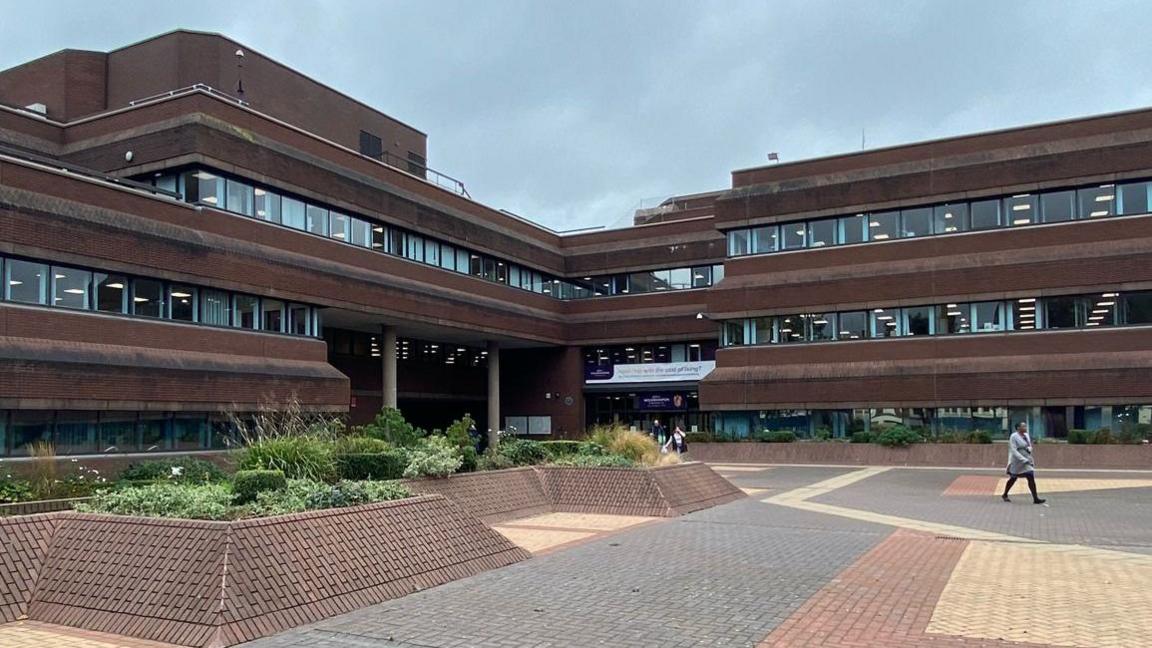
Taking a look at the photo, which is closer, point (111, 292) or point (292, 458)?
point (292, 458)

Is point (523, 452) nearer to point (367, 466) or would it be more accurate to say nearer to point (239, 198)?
point (367, 466)

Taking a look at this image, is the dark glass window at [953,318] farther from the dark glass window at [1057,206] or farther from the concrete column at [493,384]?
the concrete column at [493,384]

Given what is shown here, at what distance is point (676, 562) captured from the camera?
10.8 m

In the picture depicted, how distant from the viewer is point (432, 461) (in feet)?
47.0

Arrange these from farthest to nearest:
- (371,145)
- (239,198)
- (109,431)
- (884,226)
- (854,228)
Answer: (371,145) → (854,228) → (884,226) → (239,198) → (109,431)

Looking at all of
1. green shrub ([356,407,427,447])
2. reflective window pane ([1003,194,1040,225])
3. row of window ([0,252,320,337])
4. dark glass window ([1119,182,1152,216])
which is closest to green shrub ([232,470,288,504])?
green shrub ([356,407,427,447])

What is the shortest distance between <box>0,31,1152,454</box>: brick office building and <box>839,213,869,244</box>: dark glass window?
46cm

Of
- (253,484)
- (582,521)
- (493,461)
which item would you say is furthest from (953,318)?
(253,484)

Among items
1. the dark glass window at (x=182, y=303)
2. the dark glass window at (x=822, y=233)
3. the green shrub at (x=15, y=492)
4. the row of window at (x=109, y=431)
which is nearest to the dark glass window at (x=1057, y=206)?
the dark glass window at (x=822, y=233)

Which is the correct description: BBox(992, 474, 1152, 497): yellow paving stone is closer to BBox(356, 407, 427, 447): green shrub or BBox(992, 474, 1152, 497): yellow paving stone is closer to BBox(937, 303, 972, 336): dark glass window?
BBox(937, 303, 972, 336): dark glass window

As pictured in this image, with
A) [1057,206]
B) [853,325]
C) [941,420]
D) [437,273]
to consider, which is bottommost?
[941,420]

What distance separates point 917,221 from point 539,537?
29726mm

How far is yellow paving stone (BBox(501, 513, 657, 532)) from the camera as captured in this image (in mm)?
14312

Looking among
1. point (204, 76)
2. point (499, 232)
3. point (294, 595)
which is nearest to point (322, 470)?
point (294, 595)
